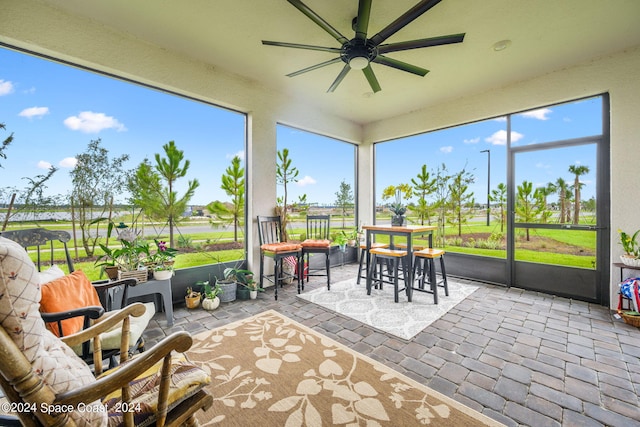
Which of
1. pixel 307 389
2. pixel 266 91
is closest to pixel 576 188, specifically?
pixel 307 389

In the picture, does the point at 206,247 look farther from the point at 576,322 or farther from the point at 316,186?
the point at 576,322

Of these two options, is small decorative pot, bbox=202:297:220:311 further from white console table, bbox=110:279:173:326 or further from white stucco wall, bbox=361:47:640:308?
white stucco wall, bbox=361:47:640:308

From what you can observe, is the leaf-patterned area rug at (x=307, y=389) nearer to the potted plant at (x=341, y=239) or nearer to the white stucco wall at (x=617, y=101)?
the potted plant at (x=341, y=239)

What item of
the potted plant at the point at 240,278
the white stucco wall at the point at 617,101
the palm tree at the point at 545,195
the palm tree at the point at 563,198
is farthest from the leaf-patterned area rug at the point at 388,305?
the white stucco wall at the point at 617,101

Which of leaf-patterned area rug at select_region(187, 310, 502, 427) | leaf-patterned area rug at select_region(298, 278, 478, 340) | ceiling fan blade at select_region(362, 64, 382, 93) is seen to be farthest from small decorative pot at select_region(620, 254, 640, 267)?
ceiling fan blade at select_region(362, 64, 382, 93)

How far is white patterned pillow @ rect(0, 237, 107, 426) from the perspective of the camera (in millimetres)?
749

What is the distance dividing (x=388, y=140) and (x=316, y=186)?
1879mm

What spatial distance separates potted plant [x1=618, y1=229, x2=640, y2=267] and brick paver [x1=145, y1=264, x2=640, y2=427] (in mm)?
632

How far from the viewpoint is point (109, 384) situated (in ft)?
2.75

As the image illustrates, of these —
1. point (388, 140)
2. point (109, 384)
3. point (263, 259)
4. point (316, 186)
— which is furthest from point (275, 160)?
point (109, 384)

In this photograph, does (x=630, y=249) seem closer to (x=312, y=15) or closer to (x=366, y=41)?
(x=366, y=41)

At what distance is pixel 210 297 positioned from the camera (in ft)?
10.2

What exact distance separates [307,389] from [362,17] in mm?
2708

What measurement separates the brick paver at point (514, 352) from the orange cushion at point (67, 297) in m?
0.90
